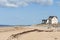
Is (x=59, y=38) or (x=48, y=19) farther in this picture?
(x=48, y=19)

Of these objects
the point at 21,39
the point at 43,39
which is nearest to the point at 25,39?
the point at 21,39

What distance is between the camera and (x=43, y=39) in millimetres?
16781

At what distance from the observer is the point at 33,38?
56.5 feet

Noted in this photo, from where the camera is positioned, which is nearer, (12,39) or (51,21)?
(12,39)

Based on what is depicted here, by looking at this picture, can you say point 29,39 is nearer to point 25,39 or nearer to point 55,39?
point 25,39

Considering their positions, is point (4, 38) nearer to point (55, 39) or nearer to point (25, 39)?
point (25, 39)

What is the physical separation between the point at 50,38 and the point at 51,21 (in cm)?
6649

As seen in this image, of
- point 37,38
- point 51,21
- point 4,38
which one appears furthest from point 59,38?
point 51,21

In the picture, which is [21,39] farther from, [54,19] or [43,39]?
[54,19]

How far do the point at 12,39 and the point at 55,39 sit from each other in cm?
356

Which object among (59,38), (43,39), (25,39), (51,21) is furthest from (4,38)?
(51,21)

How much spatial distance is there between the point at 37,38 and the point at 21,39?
136 cm

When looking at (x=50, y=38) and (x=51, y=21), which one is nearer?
(x=50, y=38)

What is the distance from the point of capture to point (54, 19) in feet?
277
